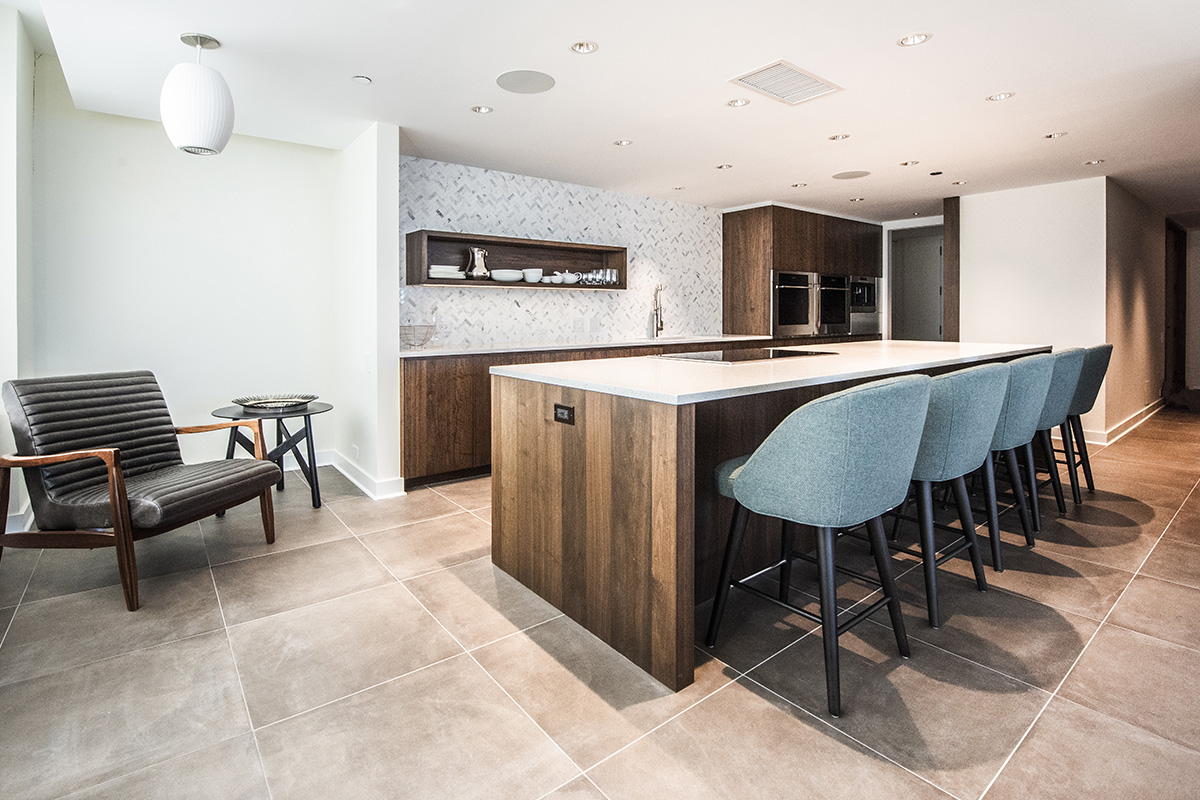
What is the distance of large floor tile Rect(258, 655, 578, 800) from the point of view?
4.89 ft

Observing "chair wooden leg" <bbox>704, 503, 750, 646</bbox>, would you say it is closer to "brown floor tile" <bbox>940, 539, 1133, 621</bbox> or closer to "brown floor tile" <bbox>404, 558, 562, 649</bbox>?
"brown floor tile" <bbox>404, 558, 562, 649</bbox>

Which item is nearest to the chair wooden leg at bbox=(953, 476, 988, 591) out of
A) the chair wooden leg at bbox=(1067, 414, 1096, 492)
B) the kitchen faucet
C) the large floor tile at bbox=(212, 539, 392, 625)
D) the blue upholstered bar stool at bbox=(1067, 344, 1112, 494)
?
the blue upholstered bar stool at bbox=(1067, 344, 1112, 494)

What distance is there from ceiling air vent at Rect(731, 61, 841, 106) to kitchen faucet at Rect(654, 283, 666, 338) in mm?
2916

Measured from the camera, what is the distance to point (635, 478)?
1.95 meters

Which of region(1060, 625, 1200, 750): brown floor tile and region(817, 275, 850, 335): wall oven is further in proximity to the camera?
region(817, 275, 850, 335): wall oven

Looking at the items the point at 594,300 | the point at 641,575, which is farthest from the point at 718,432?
the point at 594,300

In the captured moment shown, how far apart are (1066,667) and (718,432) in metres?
1.26

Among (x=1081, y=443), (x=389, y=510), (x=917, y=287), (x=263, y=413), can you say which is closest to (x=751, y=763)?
(x=389, y=510)

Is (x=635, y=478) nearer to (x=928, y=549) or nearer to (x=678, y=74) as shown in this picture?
(x=928, y=549)

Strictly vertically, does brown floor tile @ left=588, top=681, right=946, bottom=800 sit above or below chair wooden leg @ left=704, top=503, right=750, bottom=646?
below

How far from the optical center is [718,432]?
2.36m

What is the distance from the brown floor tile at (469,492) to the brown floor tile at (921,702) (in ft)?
7.35

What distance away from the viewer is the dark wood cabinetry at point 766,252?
6.56 metres

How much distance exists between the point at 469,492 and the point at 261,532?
4.00ft
